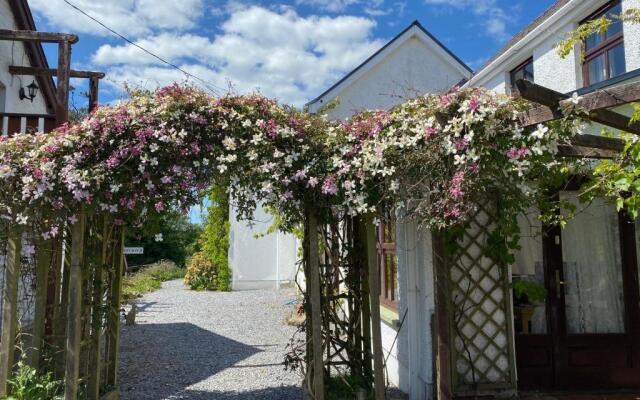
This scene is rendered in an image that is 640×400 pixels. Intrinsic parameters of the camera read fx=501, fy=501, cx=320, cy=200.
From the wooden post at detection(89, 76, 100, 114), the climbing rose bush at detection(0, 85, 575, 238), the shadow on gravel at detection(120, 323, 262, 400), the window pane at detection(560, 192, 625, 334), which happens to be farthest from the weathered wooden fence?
the window pane at detection(560, 192, 625, 334)

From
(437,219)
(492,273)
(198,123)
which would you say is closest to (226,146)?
(198,123)

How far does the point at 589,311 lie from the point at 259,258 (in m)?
11.9

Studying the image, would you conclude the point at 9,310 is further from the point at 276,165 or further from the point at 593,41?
the point at 593,41

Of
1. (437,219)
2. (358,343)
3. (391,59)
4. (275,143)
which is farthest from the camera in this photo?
(391,59)

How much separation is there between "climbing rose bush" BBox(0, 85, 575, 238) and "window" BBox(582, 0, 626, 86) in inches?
213

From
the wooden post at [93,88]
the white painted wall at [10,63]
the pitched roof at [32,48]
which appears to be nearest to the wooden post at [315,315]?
the wooden post at [93,88]

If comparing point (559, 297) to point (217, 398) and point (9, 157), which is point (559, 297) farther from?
point (9, 157)

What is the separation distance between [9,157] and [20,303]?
1932mm

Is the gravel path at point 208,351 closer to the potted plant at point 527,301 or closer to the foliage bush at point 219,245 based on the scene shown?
the foliage bush at point 219,245

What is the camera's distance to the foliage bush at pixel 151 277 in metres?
16.5

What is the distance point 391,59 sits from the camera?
15.6 meters

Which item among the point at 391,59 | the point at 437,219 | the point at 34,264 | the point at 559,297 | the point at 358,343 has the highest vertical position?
the point at 391,59

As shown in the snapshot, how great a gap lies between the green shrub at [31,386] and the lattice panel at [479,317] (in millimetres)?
3764

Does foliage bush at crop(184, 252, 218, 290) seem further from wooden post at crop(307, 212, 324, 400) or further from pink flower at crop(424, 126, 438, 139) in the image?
pink flower at crop(424, 126, 438, 139)
